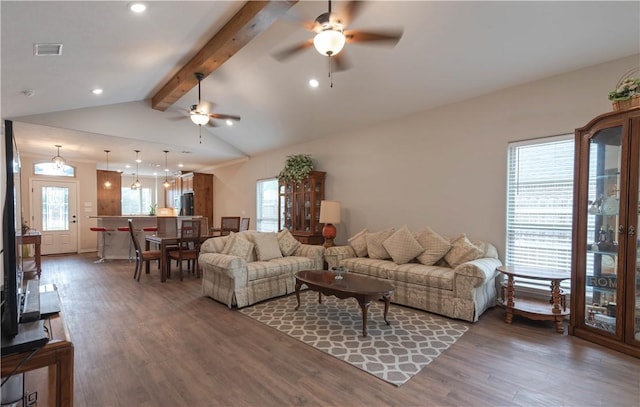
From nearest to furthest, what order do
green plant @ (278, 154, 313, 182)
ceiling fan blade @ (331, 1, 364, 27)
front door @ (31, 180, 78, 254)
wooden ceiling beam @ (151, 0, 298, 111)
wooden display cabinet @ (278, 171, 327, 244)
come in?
ceiling fan blade @ (331, 1, 364, 27)
wooden ceiling beam @ (151, 0, 298, 111)
wooden display cabinet @ (278, 171, 327, 244)
green plant @ (278, 154, 313, 182)
front door @ (31, 180, 78, 254)

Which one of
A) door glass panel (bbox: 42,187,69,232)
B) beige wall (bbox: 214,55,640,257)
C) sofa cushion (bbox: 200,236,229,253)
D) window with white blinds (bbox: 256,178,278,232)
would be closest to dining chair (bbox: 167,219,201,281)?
sofa cushion (bbox: 200,236,229,253)

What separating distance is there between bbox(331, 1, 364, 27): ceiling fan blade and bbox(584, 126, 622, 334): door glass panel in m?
2.62

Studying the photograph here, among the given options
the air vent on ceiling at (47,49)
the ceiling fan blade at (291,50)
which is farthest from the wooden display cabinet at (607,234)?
the air vent on ceiling at (47,49)

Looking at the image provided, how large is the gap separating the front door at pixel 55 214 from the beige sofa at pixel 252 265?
22.0ft

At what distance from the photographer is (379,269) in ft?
13.6

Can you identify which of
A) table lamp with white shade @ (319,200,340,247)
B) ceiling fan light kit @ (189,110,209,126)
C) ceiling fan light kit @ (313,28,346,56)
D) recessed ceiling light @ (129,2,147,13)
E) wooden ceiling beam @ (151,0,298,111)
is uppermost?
wooden ceiling beam @ (151,0,298,111)

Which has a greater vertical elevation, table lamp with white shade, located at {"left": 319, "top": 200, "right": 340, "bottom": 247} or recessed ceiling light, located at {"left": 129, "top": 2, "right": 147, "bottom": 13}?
recessed ceiling light, located at {"left": 129, "top": 2, "right": 147, "bottom": 13}

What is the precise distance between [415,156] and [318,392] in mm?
3801

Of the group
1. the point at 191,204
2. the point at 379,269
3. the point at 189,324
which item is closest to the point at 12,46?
the point at 189,324

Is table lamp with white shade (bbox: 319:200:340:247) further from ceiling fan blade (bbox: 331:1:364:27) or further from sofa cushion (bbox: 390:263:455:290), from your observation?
ceiling fan blade (bbox: 331:1:364:27)

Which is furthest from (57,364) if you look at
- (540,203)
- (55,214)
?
(55,214)

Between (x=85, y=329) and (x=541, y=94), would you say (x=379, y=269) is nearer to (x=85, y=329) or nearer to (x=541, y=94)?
(x=541, y=94)

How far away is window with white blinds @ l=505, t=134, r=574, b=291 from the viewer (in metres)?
3.55

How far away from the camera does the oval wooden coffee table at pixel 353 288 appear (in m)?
2.98
